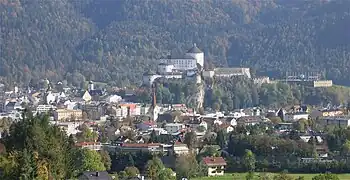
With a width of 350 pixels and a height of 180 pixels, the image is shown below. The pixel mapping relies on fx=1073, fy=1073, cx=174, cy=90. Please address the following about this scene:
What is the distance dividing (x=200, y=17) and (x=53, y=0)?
1665 centimetres

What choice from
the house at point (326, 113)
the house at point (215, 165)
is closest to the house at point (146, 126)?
the house at point (326, 113)

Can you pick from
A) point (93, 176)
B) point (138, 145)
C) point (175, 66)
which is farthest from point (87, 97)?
point (93, 176)

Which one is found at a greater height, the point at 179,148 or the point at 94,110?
the point at 94,110

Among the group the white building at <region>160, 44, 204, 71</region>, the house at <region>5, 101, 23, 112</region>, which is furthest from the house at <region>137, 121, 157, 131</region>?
the white building at <region>160, 44, 204, 71</region>

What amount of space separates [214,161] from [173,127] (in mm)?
13023

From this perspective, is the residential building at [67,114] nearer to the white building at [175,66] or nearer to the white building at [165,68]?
the white building at [175,66]

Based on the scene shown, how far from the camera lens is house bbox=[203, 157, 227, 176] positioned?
3888 cm

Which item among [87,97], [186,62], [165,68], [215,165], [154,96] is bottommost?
[215,165]

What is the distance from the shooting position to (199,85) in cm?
6969

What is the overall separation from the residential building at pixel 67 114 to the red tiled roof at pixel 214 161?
67.3 ft

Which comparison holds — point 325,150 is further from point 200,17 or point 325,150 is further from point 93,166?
point 200,17

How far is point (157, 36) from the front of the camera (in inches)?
4321

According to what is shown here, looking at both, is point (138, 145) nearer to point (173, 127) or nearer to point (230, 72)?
point (173, 127)

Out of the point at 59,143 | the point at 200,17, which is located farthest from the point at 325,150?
the point at 200,17
